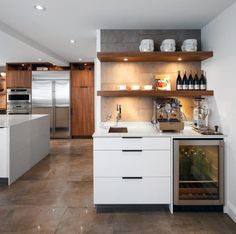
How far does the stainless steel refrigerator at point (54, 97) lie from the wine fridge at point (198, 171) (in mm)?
5846

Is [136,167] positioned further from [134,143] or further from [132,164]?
[134,143]

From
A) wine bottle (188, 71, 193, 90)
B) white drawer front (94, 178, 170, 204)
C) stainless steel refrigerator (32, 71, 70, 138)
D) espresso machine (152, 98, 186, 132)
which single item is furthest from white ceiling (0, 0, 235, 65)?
stainless steel refrigerator (32, 71, 70, 138)

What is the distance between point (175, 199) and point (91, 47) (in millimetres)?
3531

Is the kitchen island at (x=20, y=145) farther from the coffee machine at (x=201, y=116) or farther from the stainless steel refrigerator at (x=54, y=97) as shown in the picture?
the coffee machine at (x=201, y=116)

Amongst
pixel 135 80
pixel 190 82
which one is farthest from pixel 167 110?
pixel 135 80

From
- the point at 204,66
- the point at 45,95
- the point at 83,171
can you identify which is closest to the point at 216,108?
the point at 204,66

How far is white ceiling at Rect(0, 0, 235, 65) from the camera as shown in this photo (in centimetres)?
289

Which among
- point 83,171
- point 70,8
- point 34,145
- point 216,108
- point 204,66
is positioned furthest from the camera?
point 34,145

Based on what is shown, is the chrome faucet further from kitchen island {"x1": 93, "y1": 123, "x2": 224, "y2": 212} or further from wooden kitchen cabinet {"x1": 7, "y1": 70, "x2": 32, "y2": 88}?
wooden kitchen cabinet {"x1": 7, "y1": 70, "x2": 32, "y2": 88}

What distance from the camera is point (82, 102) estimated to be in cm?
865

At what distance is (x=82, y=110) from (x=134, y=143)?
18.8 feet

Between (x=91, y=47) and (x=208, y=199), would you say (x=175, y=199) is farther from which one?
(x=91, y=47)

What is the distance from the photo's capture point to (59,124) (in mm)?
8586

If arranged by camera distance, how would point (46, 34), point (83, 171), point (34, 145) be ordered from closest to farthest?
point (46, 34) → point (83, 171) → point (34, 145)
